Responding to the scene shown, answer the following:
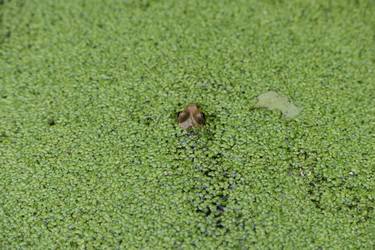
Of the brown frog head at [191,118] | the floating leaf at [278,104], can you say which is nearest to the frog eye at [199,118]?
the brown frog head at [191,118]

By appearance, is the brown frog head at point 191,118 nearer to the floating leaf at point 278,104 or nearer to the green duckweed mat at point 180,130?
the green duckweed mat at point 180,130

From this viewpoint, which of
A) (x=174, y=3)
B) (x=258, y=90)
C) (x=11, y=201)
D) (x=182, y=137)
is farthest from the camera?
(x=174, y=3)

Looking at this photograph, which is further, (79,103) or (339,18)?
(339,18)

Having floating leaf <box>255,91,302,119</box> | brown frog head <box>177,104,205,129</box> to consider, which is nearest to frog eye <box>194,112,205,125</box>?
brown frog head <box>177,104,205,129</box>

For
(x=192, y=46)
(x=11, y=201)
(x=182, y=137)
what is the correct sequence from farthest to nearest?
1. (x=192, y=46)
2. (x=182, y=137)
3. (x=11, y=201)

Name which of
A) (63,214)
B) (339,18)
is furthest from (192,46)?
(63,214)

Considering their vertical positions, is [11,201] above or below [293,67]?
below

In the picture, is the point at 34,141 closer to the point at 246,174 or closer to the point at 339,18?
the point at 246,174
